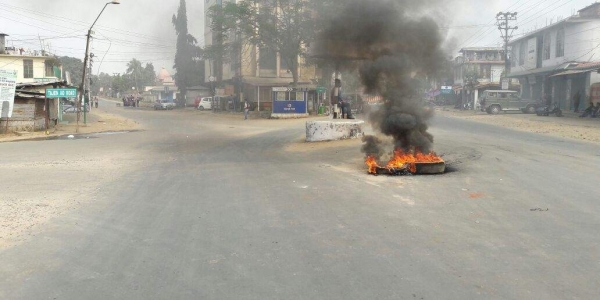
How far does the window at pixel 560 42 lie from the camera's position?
3716cm

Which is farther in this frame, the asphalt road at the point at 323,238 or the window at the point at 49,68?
the window at the point at 49,68

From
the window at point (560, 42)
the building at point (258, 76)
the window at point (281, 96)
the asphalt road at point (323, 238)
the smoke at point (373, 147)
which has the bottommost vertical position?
the asphalt road at point (323, 238)

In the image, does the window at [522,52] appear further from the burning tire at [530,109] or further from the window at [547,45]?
the burning tire at [530,109]

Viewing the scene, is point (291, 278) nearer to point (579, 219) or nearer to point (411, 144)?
point (579, 219)

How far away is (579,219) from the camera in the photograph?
20.1 ft

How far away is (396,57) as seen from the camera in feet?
38.4

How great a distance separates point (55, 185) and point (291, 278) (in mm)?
6848

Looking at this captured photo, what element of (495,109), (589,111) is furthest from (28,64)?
(589,111)

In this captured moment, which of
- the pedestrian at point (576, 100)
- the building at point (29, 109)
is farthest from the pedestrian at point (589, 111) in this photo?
the building at point (29, 109)

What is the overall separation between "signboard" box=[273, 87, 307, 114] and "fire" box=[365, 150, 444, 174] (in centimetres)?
2277

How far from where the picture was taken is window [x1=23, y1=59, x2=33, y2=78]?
126 ft

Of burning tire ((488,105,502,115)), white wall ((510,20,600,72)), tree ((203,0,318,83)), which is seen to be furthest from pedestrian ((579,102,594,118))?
tree ((203,0,318,83))

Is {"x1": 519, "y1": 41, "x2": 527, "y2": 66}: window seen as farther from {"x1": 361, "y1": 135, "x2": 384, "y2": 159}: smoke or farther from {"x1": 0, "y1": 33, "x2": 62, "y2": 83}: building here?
{"x1": 0, "y1": 33, "x2": 62, "y2": 83}: building

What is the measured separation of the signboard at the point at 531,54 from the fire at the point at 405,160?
37.4 metres
